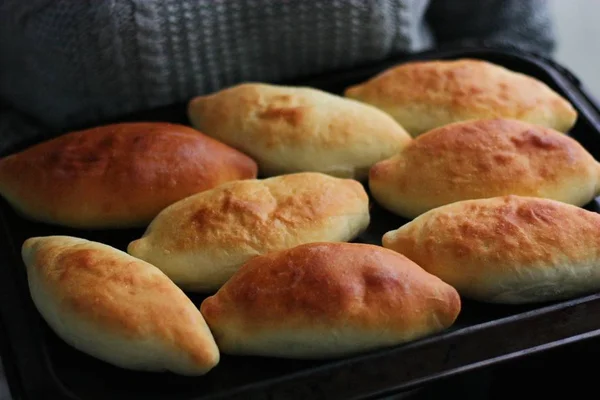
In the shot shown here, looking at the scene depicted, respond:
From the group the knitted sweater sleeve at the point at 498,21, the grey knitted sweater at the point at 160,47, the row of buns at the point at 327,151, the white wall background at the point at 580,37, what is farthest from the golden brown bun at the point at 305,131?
the white wall background at the point at 580,37

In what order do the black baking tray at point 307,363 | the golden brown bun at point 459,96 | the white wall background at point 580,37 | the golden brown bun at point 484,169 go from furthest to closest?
the white wall background at point 580,37 → the golden brown bun at point 459,96 → the golden brown bun at point 484,169 → the black baking tray at point 307,363

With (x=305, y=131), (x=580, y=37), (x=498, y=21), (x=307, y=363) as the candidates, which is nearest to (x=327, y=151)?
(x=305, y=131)

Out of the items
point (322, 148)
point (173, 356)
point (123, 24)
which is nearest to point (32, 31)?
point (123, 24)

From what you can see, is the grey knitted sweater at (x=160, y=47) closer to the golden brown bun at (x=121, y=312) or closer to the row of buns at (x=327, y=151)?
the row of buns at (x=327, y=151)

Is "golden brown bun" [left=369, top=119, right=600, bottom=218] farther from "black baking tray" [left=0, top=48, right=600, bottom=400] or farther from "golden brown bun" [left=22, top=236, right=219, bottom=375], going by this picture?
"golden brown bun" [left=22, top=236, right=219, bottom=375]

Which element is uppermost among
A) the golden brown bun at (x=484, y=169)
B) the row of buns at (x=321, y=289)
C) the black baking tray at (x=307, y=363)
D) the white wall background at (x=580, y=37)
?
the golden brown bun at (x=484, y=169)

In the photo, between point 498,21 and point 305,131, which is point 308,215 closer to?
point 305,131

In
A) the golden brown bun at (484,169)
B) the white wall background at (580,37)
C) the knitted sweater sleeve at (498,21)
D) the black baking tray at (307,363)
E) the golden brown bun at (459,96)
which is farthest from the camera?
the white wall background at (580,37)
